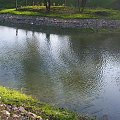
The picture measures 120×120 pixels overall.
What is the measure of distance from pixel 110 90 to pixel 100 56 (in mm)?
21850

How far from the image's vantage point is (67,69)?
54688 millimetres

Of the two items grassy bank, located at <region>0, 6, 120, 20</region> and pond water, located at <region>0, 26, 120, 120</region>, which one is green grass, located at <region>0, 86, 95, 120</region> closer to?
pond water, located at <region>0, 26, 120, 120</region>

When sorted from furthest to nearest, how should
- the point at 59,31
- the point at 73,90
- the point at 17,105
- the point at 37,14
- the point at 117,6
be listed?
1. the point at 117,6
2. the point at 37,14
3. the point at 59,31
4. the point at 73,90
5. the point at 17,105

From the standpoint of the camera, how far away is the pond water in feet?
130

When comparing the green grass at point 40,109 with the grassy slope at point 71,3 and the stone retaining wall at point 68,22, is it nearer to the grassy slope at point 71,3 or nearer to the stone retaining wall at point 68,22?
the stone retaining wall at point 68,22

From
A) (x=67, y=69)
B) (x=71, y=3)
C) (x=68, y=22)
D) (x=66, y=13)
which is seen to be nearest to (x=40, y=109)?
(x=67, y=69)

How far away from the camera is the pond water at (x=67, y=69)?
39.6m

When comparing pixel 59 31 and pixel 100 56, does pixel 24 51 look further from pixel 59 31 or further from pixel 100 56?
pixel 59 31

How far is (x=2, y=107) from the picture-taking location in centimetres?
2964

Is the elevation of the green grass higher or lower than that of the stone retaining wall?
higher

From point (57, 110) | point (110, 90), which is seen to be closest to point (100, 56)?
point (110, 90)

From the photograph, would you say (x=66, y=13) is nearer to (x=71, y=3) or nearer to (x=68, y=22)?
(x=68, y=22)

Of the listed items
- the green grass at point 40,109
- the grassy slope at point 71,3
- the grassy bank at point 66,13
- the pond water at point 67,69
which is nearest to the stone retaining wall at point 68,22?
the grassy bank at point 66,13

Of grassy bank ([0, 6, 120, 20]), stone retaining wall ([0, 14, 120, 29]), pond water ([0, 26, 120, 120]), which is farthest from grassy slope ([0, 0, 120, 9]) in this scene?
pond water ([0, 26, 120, 120])
